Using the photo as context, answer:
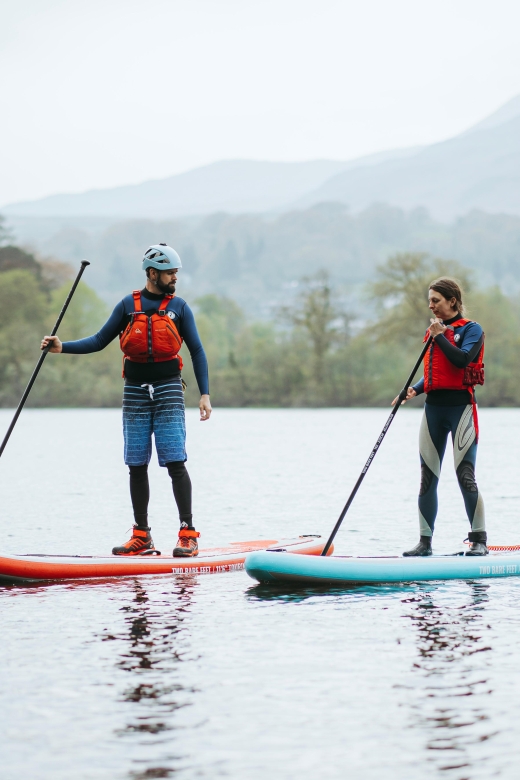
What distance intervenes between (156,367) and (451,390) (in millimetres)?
2159

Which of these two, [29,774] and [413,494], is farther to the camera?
[413,494]

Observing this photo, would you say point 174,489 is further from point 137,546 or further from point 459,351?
point 459,351

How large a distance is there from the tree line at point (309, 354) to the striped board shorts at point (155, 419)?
58527mm

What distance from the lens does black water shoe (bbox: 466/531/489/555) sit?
28.3 ft

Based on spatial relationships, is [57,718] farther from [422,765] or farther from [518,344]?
[518,344]

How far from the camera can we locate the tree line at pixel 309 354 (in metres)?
68.8

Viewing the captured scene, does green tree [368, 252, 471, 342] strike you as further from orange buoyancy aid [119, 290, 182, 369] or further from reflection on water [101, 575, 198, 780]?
reflection on water [101, 575, 198, 780]

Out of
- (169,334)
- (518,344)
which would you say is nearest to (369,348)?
(518,344)

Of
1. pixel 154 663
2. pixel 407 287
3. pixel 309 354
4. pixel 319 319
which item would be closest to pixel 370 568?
pixel 154 663

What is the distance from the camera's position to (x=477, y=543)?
8672 millimetres

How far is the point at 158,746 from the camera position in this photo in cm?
447

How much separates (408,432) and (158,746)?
136 feet

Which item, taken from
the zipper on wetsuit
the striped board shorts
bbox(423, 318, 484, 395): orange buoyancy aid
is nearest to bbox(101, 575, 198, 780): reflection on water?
the striped board shorts

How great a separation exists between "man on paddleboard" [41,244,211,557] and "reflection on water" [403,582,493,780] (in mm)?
2113
